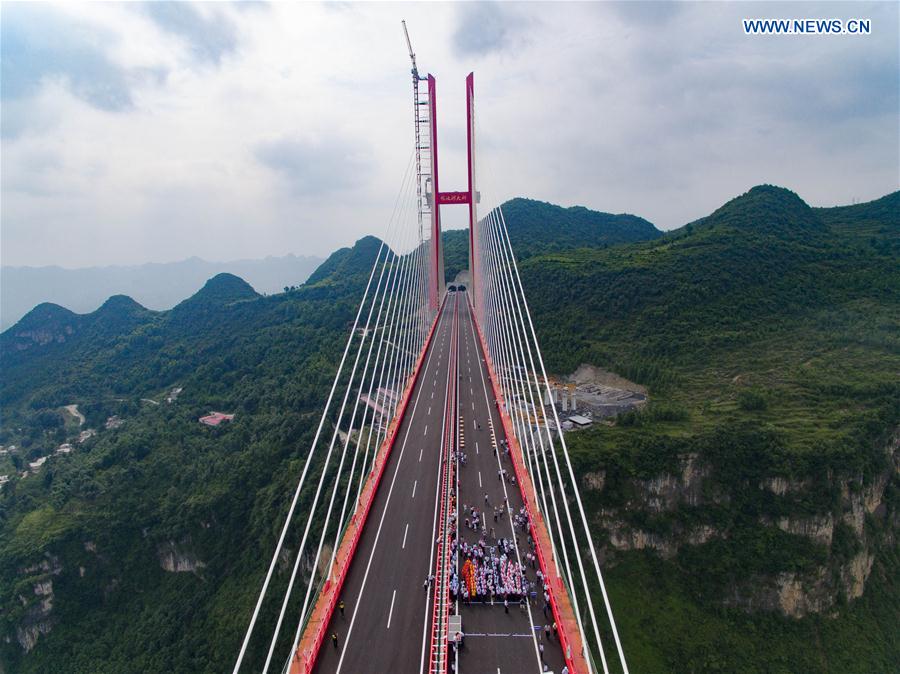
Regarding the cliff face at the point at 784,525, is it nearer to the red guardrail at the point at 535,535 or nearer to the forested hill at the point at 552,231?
the red guardrail at the point at 535,535

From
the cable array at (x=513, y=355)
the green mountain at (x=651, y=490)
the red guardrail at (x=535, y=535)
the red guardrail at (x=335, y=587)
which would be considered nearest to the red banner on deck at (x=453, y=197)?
the cable array at (x=513, y=355)

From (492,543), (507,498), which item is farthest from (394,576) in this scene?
(507,498)

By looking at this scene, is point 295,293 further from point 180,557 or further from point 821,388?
point 821,388

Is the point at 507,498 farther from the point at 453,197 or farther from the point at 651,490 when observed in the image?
the point at 453,197

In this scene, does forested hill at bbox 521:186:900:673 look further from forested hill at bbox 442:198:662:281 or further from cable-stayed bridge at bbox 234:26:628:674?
forested hill at bbox 442:198:662:281

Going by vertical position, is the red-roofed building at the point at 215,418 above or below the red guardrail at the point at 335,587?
below

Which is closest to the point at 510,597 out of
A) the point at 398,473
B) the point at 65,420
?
the point at 398,473
